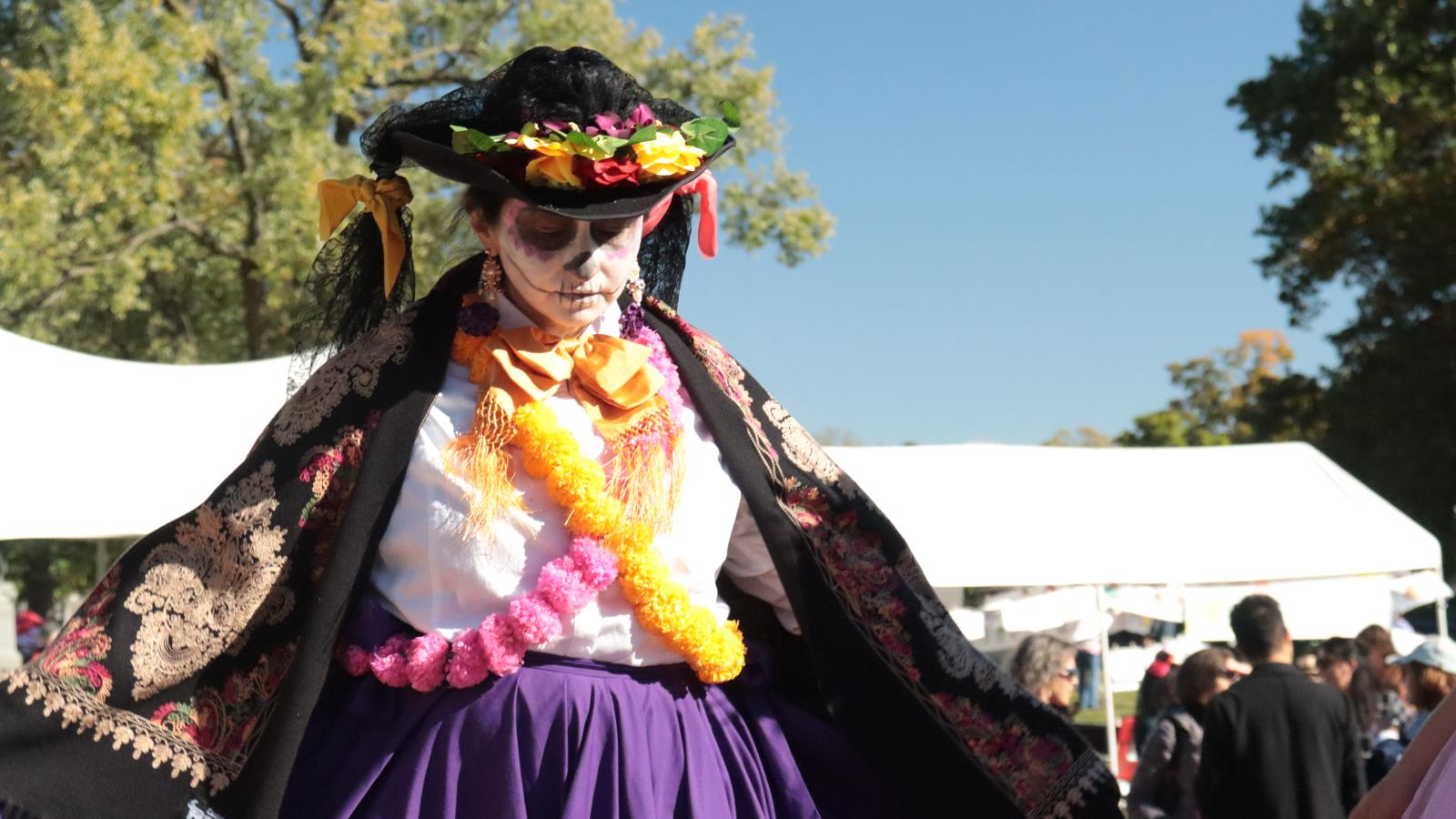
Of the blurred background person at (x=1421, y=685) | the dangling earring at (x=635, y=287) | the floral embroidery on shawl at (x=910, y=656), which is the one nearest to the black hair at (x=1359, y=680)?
the blurred background person at (x=1421, y=685)

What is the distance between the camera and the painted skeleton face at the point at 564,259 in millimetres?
2951

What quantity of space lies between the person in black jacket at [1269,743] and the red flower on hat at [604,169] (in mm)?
3408

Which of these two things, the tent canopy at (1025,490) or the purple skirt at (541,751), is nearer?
the purple skirt at (541,751)

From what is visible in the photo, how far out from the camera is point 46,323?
12.8 metres

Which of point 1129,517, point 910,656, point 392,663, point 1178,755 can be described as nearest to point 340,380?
point 392,663

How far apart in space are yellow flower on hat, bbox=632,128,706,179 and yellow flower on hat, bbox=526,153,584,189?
12 centimetres

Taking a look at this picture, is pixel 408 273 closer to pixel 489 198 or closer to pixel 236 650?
pixel 489 198

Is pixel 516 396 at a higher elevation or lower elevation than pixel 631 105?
lower

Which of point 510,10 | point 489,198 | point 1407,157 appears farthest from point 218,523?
point 1407,157

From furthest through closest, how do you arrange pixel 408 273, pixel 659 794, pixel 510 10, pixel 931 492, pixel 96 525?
pixel 510 10 < pixel 931 492 < pixel 96 525 < pixel 408 273 < pixel 659 794

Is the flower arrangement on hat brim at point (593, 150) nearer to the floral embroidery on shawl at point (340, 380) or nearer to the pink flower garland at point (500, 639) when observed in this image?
the floral embroidery on shawl at point (340, 380)

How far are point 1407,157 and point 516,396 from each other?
1941 centimetres

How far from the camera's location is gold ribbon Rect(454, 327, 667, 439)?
2967 millimetres

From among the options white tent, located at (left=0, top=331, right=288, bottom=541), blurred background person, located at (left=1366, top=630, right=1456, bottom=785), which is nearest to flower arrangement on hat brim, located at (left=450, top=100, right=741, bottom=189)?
white tent, located at (left=0, top=331, right=288, bottom=541)
